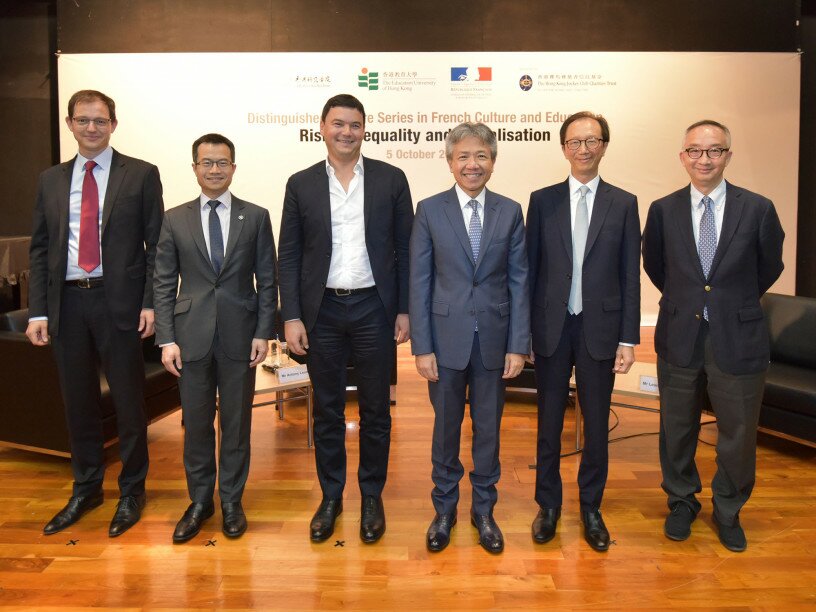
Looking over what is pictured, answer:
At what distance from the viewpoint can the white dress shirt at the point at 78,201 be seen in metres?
2.89

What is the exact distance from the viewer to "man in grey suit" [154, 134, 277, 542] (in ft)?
9.12

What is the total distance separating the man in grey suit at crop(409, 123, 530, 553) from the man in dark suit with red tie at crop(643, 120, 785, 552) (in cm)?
67

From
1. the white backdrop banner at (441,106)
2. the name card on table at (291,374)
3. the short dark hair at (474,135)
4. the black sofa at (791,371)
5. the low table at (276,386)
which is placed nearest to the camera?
the short dark hair at (474,135)

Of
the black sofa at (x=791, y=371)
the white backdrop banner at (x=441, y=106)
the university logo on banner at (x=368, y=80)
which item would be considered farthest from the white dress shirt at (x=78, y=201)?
the university logo on banner at (x=368, y=80)

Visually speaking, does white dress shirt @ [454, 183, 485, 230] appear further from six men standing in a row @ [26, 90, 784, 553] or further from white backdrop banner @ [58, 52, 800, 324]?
white backdrop banner @ [58, 52, 800, 324]

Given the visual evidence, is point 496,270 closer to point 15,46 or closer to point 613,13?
point 613,13

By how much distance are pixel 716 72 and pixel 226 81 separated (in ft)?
17.2

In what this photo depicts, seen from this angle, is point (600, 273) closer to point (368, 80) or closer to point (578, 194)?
point (578, 194)

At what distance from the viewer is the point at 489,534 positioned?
273 centimetres

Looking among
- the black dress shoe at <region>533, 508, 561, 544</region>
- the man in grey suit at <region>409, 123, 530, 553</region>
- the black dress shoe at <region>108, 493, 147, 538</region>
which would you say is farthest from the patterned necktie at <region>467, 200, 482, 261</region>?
the black dress shoe at <region>108, 493, 147, 538</region>

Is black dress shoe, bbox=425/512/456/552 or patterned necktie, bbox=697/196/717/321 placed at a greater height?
patterned necktie, bbox=697/196/717/321

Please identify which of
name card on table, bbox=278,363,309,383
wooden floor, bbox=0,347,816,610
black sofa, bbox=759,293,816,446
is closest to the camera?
wooden floor, bbox=0,347,816,610

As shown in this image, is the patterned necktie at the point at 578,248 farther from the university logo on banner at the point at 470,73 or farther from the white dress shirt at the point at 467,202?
the university logo on banner at the point at 470,73

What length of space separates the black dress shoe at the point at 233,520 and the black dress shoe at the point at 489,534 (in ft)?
3.30
